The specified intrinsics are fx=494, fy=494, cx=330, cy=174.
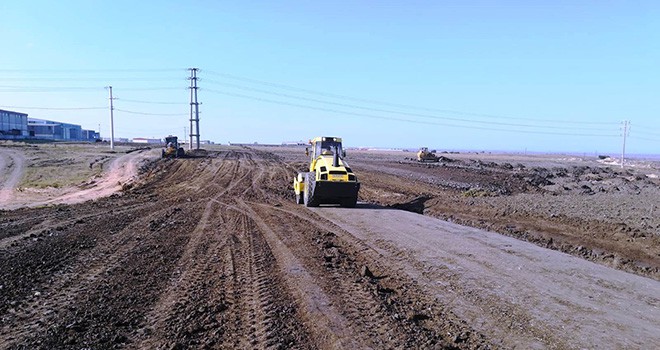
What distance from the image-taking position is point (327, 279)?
864 cm

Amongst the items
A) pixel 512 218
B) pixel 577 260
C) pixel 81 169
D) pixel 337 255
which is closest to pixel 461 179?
pixel 512 218

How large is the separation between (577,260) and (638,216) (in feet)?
18.4

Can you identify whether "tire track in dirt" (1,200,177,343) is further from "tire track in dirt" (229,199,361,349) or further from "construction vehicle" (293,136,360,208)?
"construction vehicle" (293,136,360,208)

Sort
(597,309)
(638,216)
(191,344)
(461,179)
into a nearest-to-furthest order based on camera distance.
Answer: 1. (191,344)
2. (597,309)
3. (638,216)
4. (461,179)

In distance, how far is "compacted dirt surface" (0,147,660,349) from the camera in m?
6.14

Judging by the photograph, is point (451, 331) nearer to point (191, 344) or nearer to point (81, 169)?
→ point (191, 344)

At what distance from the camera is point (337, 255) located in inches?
424

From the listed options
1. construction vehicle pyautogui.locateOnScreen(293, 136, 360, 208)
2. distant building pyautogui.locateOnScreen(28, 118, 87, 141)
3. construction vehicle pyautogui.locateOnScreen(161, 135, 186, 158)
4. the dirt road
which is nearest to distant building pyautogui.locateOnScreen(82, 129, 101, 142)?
distant building pyautogui.locateOnScreen(28, 118, 87, 141)

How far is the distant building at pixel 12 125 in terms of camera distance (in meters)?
100

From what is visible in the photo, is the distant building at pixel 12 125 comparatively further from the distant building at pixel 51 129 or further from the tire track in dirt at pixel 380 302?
the tire track in dirt at pixel 380 302

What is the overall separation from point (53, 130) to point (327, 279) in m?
155

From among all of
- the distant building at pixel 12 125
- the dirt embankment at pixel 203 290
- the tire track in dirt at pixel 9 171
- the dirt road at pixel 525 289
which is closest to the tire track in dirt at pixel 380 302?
the dirt embankment at pixel 203 290

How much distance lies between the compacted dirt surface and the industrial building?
12664 centimetres

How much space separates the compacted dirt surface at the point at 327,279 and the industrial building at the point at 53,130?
126640mm
